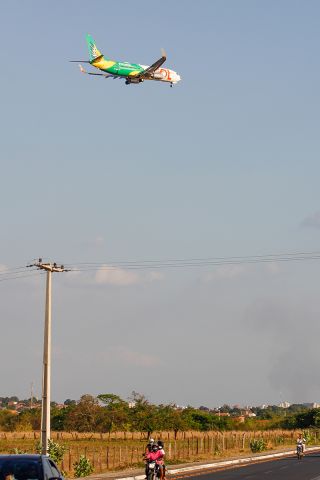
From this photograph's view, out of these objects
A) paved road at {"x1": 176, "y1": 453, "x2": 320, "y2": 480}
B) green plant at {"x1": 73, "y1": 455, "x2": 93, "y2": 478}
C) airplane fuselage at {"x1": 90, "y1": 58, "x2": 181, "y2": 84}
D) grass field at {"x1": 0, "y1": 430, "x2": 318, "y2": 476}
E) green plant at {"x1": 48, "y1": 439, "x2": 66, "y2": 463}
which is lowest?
paved road at {"x1": 176, "y1": 453, "x2": 320, "y2": 480}

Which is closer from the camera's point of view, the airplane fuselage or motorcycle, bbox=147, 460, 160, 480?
motorcycle, bbox=147, 460, 160, 480

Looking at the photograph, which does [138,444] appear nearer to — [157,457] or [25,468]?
[157,457]

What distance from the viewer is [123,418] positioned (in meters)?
113

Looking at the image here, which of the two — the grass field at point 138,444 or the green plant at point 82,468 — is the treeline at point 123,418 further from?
the green plant at point 82,468

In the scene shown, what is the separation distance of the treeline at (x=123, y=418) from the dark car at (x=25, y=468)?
90675 mm

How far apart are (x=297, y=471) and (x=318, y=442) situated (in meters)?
54.6

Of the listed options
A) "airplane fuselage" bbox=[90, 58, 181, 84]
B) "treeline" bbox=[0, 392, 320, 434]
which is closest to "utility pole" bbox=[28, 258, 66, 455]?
"airplane fuselage" bbox=[90, 58, 181, 84]

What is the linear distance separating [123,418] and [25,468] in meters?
98.7

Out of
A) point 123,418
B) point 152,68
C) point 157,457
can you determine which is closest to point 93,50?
point 152,68

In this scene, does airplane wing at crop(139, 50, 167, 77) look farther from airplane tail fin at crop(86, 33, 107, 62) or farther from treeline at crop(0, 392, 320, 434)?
treeline at crop(0, 392, 320, 434)

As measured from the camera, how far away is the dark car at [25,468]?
1573 centimetres

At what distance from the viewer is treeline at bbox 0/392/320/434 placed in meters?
108

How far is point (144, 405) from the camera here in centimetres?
11188

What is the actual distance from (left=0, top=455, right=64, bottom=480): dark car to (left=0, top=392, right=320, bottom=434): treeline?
90.7m
